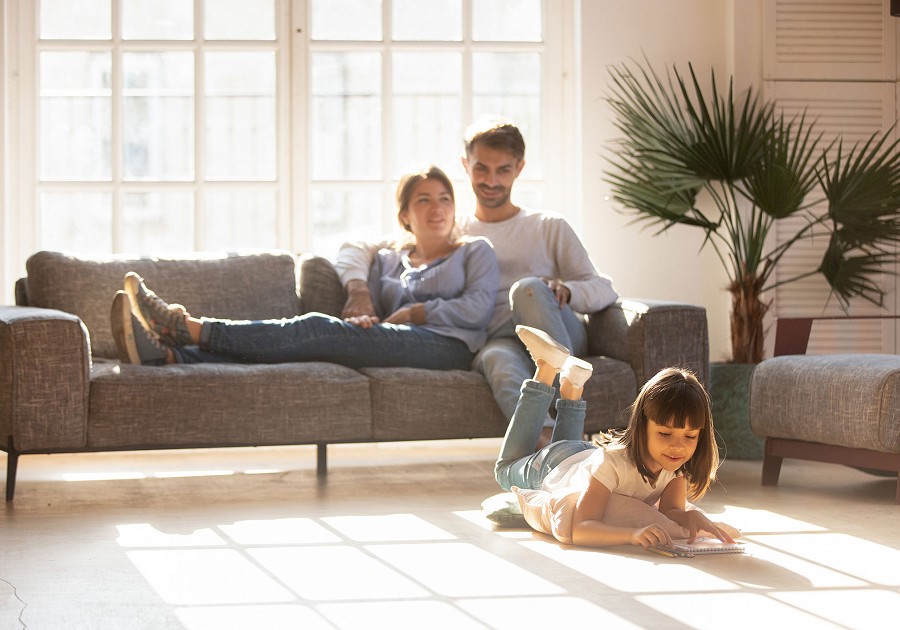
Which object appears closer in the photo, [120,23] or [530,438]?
[530,438]

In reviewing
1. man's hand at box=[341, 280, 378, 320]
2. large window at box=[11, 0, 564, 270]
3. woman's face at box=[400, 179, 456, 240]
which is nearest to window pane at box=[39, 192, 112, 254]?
large window at box=[11, 0, 564, 270]

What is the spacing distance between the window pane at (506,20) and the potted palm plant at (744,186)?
0.40 m

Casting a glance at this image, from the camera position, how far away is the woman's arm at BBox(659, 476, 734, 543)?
2453 millimetres

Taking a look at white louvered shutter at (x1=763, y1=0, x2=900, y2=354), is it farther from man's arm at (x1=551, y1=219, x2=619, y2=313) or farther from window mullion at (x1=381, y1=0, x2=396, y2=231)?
window mullion at (x1=381, y1=0, x2=396, y2=231)

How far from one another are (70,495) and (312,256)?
3.70 feet

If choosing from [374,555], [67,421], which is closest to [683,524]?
[374,555]

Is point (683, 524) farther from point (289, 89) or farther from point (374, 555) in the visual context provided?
point (289, 89)

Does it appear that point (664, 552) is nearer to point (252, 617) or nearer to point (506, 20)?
point (252, 617)

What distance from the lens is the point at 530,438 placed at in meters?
2.86

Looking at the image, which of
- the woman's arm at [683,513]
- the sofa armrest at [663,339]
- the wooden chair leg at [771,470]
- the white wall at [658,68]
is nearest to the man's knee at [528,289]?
the sofa armrest at [663,339]

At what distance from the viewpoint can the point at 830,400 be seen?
3.31 meters

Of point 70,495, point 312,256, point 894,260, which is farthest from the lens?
point 894,260

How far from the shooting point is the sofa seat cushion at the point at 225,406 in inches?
126

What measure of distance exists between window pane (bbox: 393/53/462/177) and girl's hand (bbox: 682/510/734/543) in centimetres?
246
